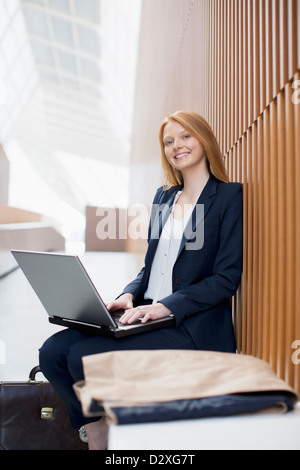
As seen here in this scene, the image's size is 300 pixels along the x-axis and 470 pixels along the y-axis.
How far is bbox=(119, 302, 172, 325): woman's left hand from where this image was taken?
158 cm

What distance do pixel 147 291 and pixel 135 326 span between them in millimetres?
508

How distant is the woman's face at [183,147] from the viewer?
198cm

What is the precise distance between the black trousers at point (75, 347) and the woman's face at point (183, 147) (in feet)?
2.65

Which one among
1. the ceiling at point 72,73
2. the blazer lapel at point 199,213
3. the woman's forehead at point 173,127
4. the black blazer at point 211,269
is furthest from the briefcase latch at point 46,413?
the ceiling at point 72,73

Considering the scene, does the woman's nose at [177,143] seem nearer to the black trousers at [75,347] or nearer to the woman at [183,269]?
the woman at [183,269]

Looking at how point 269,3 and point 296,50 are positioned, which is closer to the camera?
point 296,50

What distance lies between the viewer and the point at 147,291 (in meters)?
2.04

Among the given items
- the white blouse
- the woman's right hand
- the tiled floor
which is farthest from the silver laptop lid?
the tiled floor

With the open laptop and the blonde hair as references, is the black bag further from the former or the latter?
the blonde hair

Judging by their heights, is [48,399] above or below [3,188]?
below

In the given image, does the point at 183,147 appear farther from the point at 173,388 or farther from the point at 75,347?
the point at 173,388

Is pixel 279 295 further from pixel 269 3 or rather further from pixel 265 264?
pixel 269 3

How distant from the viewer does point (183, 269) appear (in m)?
1.82
